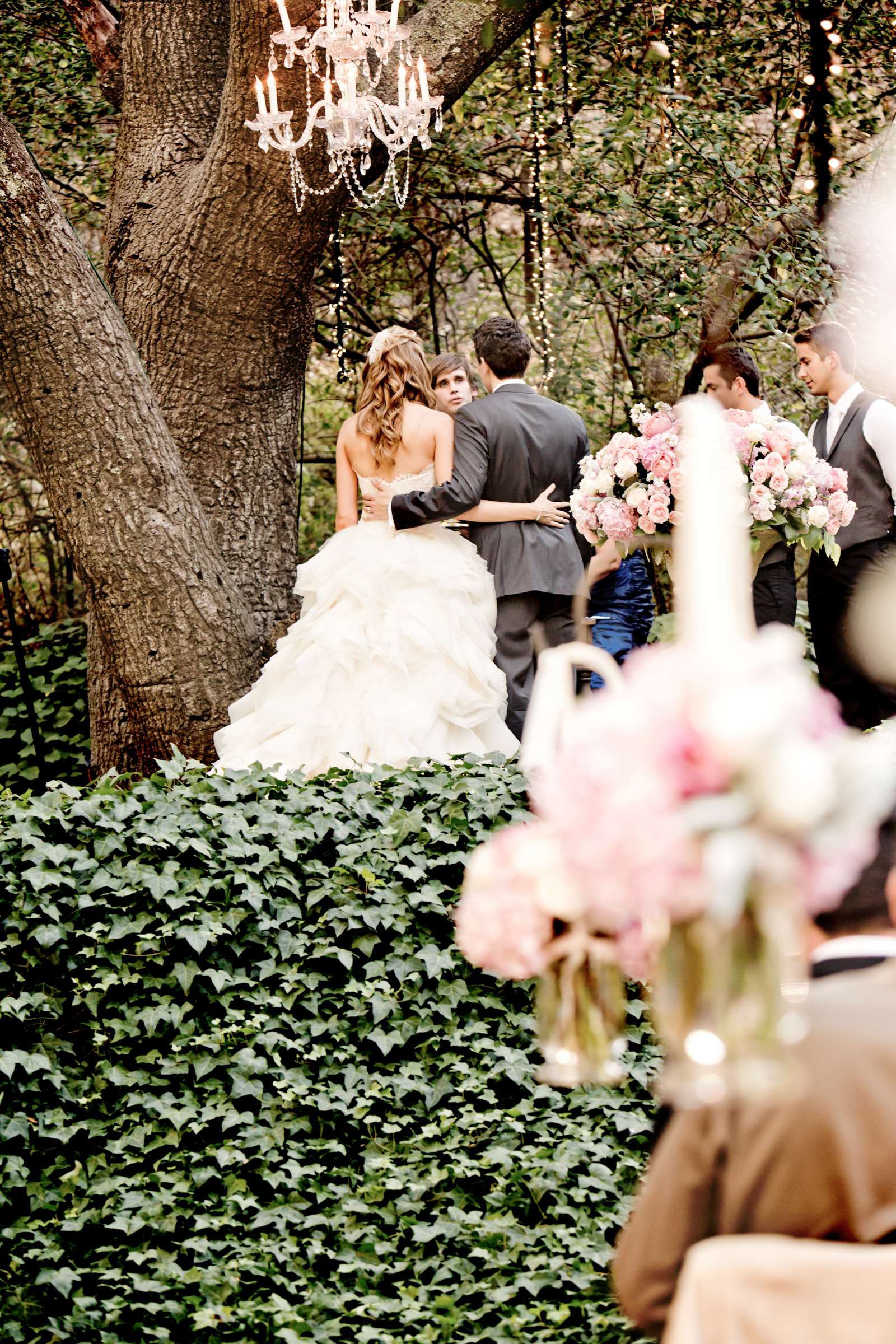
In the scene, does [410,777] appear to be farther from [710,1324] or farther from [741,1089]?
[741,1089]

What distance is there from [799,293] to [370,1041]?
510 centimetres

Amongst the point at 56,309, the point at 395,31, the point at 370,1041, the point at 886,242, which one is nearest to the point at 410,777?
the point at 370,1041

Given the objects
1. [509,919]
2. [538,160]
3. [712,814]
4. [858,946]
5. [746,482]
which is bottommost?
[858,946]

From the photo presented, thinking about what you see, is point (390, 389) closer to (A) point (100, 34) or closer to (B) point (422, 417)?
(B) point (422, 417)

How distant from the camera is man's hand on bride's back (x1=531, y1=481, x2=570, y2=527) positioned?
530cm

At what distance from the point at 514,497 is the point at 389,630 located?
2.61ft

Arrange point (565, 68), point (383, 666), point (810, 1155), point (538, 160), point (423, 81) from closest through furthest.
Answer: point (810, 1155), point (423, 81), point (383, 666), point (565, 68), point (538, 160)

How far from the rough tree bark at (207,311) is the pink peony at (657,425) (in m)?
1.60

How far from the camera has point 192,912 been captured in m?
3.56

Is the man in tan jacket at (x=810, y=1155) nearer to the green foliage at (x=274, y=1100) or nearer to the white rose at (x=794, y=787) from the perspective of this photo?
the white rose at (x=794, y=787)

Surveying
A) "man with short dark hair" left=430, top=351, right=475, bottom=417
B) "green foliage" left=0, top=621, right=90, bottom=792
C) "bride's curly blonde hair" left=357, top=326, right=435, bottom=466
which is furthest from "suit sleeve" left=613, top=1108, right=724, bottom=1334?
"green foliage" left=0, top=621, right=90, bottom=792

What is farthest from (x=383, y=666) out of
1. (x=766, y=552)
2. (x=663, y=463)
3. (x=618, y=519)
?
(x=766, y=552)

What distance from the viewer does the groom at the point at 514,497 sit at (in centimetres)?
522

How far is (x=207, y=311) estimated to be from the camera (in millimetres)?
5605
